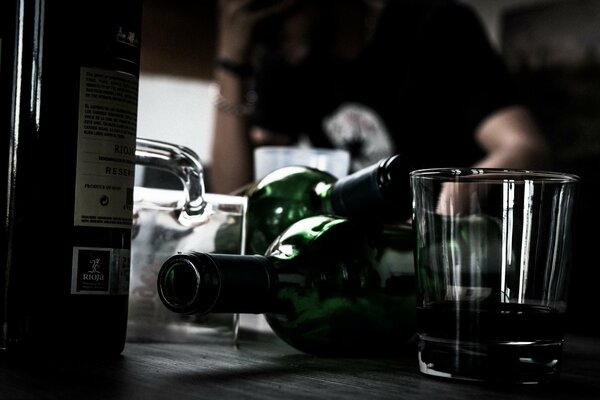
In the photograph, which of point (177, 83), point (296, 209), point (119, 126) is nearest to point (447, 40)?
point (296, 209)

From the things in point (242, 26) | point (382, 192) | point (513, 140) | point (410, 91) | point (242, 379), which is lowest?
point (242, 379)

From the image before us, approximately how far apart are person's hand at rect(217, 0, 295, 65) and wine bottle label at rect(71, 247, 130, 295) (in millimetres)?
1719

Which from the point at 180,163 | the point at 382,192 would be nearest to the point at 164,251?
the point at 180,163

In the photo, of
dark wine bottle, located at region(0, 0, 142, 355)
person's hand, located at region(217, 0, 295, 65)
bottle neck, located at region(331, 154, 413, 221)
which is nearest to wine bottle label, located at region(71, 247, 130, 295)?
dark wine bottle, located at region(0, 0, 142, 355)

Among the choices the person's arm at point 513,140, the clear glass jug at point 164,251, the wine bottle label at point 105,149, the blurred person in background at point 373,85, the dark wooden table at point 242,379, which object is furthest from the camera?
the blurred person in background at point 373,85

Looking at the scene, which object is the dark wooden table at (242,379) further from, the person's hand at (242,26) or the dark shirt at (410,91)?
the person's hand at (242,26)

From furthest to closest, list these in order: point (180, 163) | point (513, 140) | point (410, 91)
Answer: point (410, 91), point (513, 140), point (180, 163)

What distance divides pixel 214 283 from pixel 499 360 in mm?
156

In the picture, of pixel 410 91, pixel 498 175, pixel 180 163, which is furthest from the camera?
pixel 410 91

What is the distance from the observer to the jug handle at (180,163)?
56cm

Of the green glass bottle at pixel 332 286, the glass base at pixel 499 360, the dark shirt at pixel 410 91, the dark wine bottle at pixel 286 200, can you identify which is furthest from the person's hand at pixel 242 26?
the glass base at pixel 499 360

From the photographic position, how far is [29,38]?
477 millimetres

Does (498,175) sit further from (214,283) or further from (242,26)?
(242,26)

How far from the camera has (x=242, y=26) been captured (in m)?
2.17
